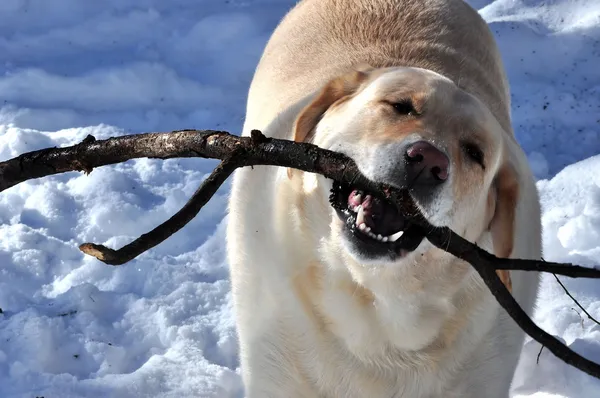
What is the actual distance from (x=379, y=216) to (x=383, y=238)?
2.9 inches

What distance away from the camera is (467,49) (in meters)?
3.91

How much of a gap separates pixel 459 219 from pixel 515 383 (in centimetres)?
177

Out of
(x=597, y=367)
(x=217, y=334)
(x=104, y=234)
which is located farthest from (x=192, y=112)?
(x=597, y=367)

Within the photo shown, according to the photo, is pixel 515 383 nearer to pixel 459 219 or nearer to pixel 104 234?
pixel 459 219

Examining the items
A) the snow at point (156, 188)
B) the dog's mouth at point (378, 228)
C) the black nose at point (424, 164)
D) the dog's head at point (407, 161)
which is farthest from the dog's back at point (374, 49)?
the snow at point (156, 188)

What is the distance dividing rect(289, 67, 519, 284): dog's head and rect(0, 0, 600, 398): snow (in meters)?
1.53

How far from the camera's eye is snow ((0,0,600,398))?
407 cm

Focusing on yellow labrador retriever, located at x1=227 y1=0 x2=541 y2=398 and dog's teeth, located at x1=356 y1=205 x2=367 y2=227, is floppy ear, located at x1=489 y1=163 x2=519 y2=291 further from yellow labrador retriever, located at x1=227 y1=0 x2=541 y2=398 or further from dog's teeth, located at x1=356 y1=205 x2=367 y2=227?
dog's teeth, located at x1=356 y1=205 x2=367 y2=227

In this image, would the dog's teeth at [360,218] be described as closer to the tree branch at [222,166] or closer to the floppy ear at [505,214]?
the tree branch at [222,166]

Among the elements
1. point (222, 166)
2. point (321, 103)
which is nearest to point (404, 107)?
point (321, 103)

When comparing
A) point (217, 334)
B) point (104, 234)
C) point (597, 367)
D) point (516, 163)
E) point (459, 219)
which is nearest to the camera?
point (597, 367)

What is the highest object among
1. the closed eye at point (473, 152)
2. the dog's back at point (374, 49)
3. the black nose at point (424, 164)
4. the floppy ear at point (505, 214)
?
the dog's back at point (374, 49)

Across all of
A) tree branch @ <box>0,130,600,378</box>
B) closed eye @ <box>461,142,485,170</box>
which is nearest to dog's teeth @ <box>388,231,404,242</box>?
tree branch @ <box>0,130,600,378</box>

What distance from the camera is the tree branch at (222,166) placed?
2141 millimetres
